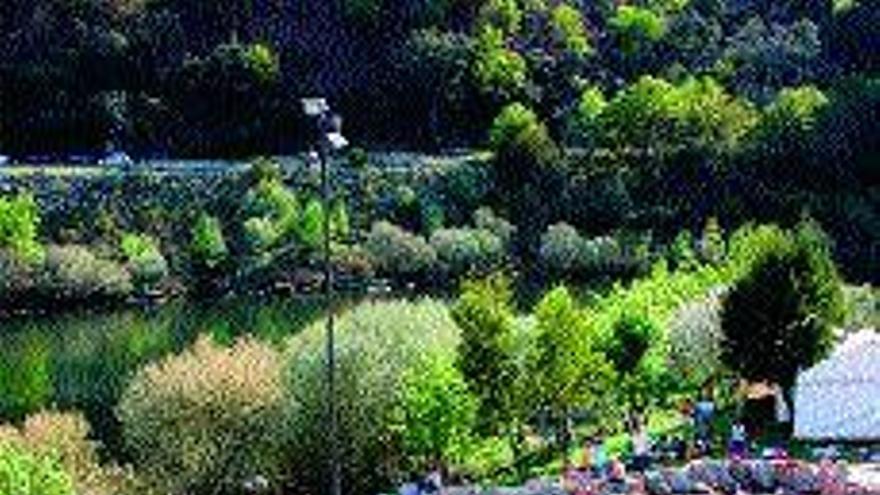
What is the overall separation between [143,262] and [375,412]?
59640 millimetres

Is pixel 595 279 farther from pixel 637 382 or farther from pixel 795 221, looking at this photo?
pixel 637 382

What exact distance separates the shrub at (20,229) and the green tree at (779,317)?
6434 centimetres

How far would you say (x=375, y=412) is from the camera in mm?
65438

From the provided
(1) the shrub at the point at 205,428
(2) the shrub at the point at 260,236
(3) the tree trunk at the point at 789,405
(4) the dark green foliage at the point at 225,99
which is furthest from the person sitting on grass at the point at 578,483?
(4) the dark green foliage at the point at 225,99

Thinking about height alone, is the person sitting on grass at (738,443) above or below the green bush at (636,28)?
below

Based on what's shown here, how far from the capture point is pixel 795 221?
12400 centimetres

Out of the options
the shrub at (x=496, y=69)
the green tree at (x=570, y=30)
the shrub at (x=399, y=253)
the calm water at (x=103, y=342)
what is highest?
the green tree at (x=570, y=30)

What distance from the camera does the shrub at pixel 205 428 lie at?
6475cm

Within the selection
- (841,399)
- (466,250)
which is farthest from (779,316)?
(466,250)

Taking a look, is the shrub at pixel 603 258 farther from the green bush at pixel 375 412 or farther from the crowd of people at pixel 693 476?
the crowd of people at pixel 693 476

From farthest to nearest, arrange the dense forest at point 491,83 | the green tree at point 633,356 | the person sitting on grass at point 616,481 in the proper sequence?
the dense forest at point 491,83
the green tree at point 633,356
the person sitting on grass at point 616,481

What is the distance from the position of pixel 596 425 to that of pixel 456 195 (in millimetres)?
61926

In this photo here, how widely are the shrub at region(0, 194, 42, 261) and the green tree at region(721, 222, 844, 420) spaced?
64.3 meters

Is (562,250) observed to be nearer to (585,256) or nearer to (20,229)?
(585,256)
